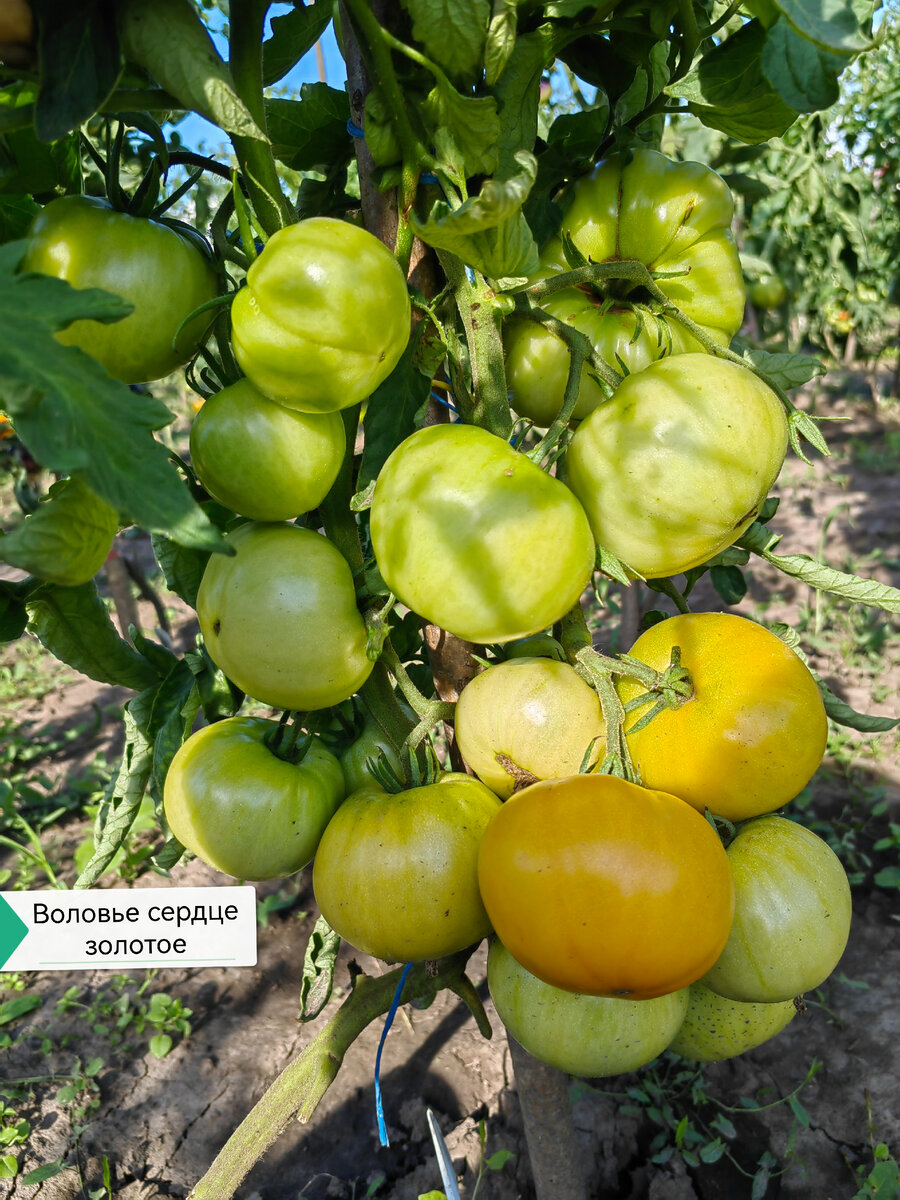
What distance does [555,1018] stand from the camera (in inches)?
31.0

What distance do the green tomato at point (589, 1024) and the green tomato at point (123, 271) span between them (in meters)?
0.66

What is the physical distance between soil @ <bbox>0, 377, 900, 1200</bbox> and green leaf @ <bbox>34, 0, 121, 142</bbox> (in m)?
1.70

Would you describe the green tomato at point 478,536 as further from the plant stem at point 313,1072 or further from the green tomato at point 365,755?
the plant stem at point 313,1072

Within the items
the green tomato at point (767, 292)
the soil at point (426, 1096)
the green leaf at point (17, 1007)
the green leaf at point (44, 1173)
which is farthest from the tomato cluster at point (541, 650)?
the green tomato at point (767, 292)

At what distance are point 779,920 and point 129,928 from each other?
2.85ft

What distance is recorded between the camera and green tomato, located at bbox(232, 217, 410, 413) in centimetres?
62

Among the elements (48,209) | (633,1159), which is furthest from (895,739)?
(48,209)

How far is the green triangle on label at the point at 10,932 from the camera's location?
122 cm

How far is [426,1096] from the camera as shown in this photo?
1.86 metres

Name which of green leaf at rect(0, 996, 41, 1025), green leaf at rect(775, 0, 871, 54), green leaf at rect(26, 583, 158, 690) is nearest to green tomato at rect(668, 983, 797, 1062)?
green leaf at rect(26, 583, 158, 690)

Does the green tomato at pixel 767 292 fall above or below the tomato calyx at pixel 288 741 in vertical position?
below

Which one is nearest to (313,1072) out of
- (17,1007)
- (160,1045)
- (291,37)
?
(291,37)

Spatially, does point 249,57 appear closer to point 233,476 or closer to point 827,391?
point 233,476

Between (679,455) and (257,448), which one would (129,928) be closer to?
(257,448)
